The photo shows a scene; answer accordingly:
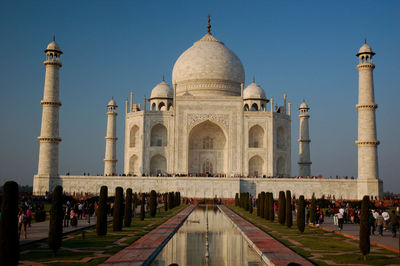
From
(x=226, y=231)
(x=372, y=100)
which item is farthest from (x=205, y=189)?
(x=226, y=231)

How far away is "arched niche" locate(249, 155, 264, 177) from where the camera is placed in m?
29.9

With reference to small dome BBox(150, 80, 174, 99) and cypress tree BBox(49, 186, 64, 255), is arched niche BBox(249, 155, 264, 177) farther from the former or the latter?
cypress tree BBox(49, 186, 64, 255)

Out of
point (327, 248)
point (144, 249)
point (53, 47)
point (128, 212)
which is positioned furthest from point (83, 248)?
point (53, 47)

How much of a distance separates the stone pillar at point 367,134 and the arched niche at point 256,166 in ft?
22.4

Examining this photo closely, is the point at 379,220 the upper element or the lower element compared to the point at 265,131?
lower

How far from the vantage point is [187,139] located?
96.7ft

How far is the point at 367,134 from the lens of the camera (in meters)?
24.6

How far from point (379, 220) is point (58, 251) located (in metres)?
8.03

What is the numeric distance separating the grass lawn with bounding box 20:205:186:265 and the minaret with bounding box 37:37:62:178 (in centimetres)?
1433

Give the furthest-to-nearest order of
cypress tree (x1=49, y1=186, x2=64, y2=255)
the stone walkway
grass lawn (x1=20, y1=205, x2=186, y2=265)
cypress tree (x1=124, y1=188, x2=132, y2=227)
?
cypress tree (x1=124, y1=188, x2=132, y2=227) → cypress tree (x1=49, y1=186, x2=64, y2=255) → grass lawn (x1=20, y1=205, x2=186, y2=265) → the stone walkway

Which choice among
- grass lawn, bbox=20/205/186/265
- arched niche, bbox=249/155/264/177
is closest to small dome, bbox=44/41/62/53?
arched niche, bbox=249/155/264/177

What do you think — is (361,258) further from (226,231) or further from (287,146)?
(287,146)

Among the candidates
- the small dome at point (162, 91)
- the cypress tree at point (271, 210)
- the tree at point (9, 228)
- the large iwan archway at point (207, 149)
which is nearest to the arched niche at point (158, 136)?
the large iwan archway at point (207, 149)

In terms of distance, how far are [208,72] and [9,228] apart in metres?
27.2
